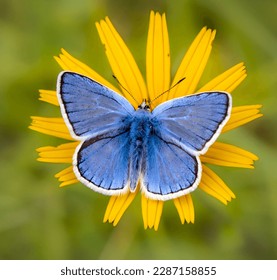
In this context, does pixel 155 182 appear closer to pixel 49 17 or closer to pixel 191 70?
pixel 191 70

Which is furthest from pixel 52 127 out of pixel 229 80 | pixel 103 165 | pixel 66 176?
pixel 229 80

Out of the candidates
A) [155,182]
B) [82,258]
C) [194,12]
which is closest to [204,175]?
[155,182]

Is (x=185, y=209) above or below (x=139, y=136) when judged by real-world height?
below

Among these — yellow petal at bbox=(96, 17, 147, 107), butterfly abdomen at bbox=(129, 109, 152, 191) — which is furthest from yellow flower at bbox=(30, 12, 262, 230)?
butterfly abdomen at bbox=(129, 109, 152, 191)

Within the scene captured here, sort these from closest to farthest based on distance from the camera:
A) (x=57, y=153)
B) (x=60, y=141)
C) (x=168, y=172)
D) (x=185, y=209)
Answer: (x=168, y=172)
(x=185, y=209)
(x=57, y=153)
(x=60, y=141)

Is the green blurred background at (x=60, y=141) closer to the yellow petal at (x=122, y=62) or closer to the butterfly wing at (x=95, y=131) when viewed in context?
the yellow petal at (x=122, y=62)

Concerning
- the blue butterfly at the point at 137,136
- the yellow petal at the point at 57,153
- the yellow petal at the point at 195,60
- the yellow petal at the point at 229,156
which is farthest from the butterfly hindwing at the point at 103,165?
the yellow petal at the point at 195,60

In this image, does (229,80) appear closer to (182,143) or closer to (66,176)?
(182,143)

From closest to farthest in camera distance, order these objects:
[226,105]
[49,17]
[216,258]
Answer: [226,105] → [216,258] → [49,17]
